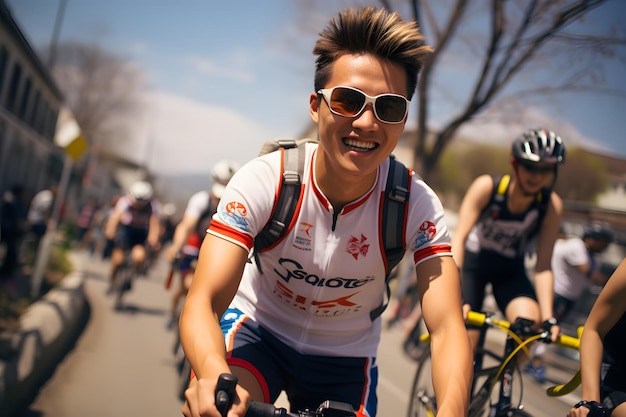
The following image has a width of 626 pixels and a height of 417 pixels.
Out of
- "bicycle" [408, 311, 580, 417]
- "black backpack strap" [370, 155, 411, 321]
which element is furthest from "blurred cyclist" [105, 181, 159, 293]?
"black backpack strap" [370, 155, 411, 321]

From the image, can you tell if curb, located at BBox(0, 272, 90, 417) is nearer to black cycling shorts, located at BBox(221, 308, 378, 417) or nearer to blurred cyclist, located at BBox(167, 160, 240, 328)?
blurred cyclist, located at BBox(167, 160, 240, 328)

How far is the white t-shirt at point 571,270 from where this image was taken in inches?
328

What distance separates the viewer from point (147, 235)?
1106cm

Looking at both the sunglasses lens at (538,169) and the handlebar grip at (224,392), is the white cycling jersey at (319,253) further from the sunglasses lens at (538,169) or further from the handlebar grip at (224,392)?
the sunglasses lens at (538,169)

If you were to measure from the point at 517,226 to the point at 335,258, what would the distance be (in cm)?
225

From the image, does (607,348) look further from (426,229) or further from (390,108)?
(390,108)

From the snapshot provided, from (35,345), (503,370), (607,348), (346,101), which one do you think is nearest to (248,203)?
(346,101)

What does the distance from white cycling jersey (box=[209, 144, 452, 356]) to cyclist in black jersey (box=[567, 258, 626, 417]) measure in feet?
2.56

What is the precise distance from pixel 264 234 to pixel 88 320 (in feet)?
25.6

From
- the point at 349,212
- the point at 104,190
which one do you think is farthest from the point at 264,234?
the point at 104,190

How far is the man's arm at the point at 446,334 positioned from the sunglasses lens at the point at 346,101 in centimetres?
67

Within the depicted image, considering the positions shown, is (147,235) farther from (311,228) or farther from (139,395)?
(311,228)

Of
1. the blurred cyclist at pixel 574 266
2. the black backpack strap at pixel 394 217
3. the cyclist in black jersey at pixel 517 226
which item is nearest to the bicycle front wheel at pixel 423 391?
the cyclist in black jersey at pixel 517 226

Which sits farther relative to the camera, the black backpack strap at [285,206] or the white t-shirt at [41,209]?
the white t-shirt at [41,209]
